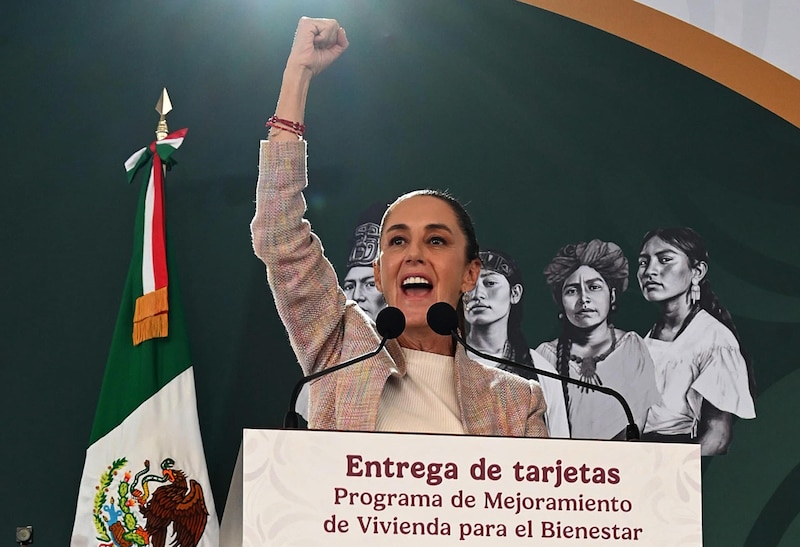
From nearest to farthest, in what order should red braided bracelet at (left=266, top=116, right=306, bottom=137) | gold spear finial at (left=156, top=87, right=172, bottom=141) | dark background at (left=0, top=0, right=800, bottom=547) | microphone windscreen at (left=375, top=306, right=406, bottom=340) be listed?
microphone windscreen at (left=375, top=306, right=406, bottom=340)
red braided bracelet at (left=266, top=116, right=306, bottom=137)
gold spear finial at (left=156, top=87, right=172, bottom=141)
dark background at (left=0, top=0, right=800, bottom=547)

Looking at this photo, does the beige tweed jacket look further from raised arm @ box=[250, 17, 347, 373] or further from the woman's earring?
the woman's earring

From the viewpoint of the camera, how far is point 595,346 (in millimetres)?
3059

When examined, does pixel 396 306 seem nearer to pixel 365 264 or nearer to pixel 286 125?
pixel 286 125

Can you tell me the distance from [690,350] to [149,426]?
65.5 inches

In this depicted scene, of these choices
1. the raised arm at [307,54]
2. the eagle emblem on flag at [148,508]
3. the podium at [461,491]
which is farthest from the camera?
the eagle emblem on flag at [148,508]

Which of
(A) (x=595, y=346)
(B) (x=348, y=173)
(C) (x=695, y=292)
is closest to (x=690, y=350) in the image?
(C) (x=695, y=292)

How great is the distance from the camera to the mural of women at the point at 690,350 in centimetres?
302

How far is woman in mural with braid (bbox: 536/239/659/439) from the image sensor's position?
3.01m

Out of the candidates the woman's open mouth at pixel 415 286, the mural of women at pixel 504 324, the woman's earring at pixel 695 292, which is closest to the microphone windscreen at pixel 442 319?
the woman's open mouth at pixel 415 286

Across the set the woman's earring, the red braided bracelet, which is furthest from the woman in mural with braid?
the red braided bracelet

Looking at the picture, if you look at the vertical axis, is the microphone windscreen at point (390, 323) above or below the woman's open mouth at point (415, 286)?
below

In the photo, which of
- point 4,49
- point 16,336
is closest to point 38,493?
point 16,336

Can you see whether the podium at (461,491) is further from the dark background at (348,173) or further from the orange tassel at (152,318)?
the dark background at (348,173)

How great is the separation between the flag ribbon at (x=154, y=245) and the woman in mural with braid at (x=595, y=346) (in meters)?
1.17
